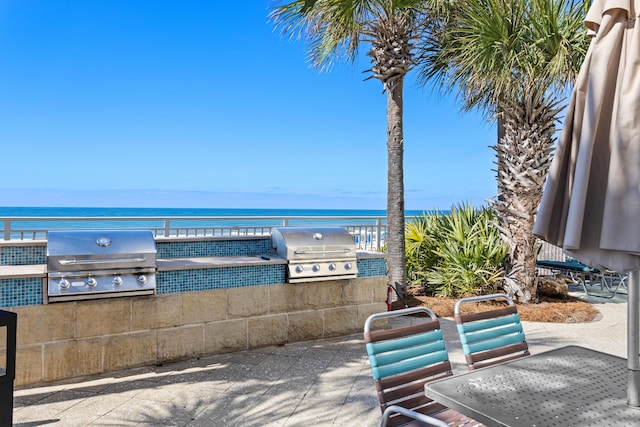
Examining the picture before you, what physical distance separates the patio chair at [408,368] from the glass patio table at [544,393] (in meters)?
0.19

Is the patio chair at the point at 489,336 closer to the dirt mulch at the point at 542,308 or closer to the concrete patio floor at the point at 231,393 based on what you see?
the concrete patio floor at the point at 231,393

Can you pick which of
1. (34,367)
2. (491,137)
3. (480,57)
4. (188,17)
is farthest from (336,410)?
(188,17)

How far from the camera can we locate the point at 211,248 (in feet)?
15.7

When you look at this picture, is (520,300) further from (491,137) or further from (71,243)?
(71,243)

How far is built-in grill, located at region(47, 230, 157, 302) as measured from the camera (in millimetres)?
3428

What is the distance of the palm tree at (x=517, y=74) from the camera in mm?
5559

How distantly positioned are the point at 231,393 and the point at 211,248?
1832 mm

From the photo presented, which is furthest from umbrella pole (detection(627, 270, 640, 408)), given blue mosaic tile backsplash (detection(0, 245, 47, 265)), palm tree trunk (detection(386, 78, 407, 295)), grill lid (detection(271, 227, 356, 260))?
palm tree trunk (detection(386, 78, 407, 295))

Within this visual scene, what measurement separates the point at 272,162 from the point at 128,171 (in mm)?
14266

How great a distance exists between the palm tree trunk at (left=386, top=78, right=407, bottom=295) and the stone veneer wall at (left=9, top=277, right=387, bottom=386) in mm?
1469

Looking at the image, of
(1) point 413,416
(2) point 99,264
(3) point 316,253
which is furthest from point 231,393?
(1) point 413,416

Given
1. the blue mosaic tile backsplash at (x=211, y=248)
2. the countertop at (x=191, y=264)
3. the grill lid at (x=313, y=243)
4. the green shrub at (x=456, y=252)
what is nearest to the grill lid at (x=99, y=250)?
the countertop at (x=191, y=264)

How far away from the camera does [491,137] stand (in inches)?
324

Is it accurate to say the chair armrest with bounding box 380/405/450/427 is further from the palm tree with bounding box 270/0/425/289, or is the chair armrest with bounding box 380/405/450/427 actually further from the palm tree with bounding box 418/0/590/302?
the palm tree with bounding box 418/0/590/302
